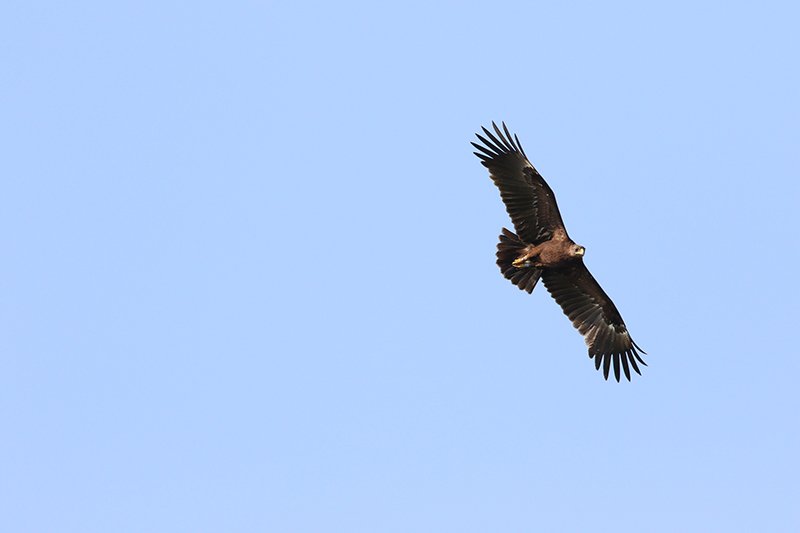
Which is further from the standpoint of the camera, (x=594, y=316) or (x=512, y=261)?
(x=594, y=316)

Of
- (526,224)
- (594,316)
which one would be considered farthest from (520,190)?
(594,316)

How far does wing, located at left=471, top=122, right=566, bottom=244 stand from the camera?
898 inches

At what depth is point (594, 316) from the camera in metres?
24.8

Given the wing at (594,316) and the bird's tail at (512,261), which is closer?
the bird's tail at (512,261)

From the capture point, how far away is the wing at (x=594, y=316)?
79.4 feet

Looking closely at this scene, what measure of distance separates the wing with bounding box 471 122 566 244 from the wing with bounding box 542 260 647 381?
127cm

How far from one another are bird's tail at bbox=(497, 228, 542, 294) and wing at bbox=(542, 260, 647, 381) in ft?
1.95

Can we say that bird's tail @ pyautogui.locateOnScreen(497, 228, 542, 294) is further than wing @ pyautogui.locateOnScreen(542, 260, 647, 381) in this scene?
No

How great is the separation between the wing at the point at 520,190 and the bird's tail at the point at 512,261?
19 cm

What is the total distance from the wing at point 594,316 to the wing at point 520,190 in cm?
127

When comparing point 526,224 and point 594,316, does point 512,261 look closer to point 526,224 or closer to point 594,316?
point 526,224

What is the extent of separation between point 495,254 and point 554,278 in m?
1.62

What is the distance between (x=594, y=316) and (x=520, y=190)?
11.4 ft

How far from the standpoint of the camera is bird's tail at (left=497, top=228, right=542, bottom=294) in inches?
912
